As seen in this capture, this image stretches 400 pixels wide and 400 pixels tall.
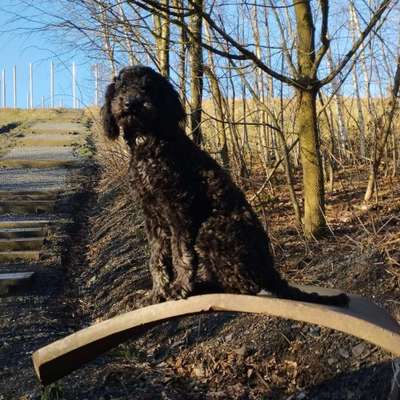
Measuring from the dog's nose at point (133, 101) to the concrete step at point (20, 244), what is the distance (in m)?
6.65

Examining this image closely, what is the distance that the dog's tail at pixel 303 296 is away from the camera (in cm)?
380

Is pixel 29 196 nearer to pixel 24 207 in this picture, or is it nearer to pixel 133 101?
pixel 24 207

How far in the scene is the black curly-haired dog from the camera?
370cm

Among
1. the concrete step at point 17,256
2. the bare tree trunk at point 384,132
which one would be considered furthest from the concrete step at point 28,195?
the bare tree trunk at point 384,132

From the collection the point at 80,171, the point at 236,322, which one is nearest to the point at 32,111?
the point at 80,171

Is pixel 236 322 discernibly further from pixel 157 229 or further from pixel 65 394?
pixel 157 229

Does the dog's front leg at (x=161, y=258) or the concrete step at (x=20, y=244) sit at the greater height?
the dog's front leg at (x=161, y=258)

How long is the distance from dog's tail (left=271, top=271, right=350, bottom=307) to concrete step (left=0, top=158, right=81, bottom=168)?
43.2ft

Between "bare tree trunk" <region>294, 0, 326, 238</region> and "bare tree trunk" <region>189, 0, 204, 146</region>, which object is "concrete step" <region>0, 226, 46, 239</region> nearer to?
"bare tree trunk" <region>189, 0, 204, 146</region>

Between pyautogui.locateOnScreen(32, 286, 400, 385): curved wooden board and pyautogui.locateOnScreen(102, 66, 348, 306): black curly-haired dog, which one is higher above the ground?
pyautogui.locateOnScreen(102, 66, 348, 306): black curly-haired dog

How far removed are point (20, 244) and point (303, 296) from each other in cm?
682

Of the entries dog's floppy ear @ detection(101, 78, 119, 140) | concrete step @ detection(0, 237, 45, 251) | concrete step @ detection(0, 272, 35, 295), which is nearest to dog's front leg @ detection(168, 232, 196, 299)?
dog's floppy ear @ detection(101, 78, 119, 140)

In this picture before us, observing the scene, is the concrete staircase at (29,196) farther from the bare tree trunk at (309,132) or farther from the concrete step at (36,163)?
the bare tree trunk at (309,132)

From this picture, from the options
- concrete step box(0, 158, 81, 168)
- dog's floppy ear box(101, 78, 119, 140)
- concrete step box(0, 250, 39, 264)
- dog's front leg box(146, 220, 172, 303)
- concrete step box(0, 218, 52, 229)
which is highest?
concrete step box(0, 158, 81, 168)
